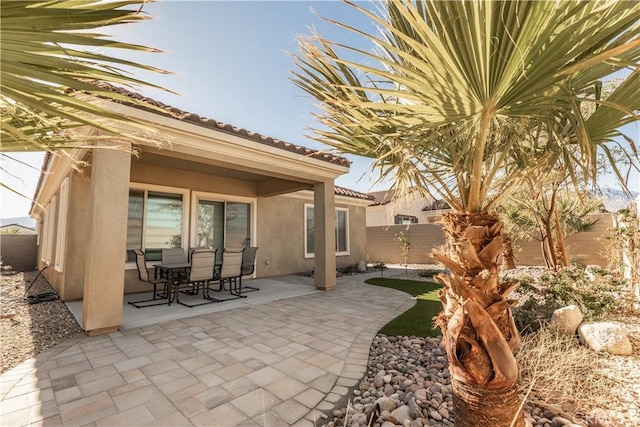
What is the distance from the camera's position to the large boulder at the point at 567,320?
15.3 ft

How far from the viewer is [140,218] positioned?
855 centimetres

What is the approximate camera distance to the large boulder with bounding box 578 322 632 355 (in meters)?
4.04

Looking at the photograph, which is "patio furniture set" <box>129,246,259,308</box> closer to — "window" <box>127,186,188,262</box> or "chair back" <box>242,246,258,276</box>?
"chair back" <box>242,246,258,276</box>

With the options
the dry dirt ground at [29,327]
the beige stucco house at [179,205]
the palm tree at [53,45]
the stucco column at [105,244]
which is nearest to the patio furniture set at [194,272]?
the beige stucco house at [179,205]

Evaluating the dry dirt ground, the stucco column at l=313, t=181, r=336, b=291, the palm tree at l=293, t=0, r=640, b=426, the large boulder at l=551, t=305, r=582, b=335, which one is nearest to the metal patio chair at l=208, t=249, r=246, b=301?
the stucco column at l=313, t=181, r=336, b=291

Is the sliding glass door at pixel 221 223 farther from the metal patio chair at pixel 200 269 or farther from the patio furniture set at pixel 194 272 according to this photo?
the metal patio chair at pixel 200 269

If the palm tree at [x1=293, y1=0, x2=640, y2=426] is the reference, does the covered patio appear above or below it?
below

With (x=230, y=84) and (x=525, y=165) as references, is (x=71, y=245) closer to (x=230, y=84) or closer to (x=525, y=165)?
(x=230, y=84)

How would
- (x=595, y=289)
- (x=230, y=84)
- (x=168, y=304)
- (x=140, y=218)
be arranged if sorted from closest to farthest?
(x=230, y=84)
(x=595, y=289)
(x=168, y=304)
(x=140, y=218)

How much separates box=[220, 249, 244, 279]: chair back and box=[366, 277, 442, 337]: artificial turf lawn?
4340mm

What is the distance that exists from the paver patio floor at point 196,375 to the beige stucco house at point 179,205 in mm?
1176

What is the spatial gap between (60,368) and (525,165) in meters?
5.92

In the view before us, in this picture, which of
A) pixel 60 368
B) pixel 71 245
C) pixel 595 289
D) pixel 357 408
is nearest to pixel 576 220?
pixel 595 289

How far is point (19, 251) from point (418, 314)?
67.9 feet
